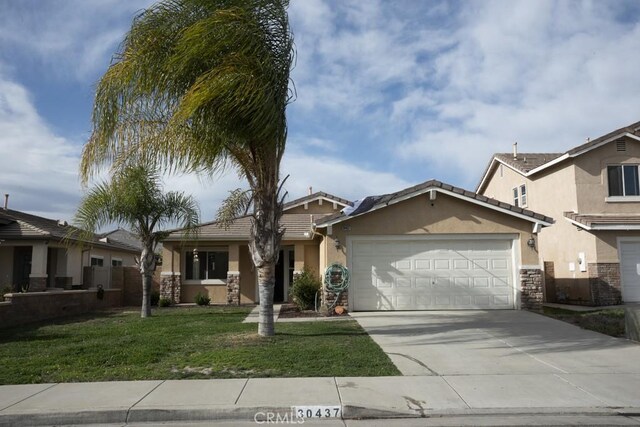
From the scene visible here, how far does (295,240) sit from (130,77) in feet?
41.0

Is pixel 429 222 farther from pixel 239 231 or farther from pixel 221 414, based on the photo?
pixel 221 414

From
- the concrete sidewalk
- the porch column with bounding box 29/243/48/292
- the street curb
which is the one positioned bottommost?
the street curb

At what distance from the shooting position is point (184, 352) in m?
10.5

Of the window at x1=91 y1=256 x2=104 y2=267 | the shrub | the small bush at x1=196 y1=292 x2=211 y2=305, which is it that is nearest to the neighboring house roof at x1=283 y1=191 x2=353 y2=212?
the small bush at x1=196 y1=292 x2=211 y2=305

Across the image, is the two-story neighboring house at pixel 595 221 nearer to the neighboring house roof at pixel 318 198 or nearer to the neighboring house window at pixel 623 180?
the neighboring house window at pixel 623 180

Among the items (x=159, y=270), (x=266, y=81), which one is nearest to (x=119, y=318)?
(x=159, y=270)

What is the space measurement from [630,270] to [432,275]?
814 centimetres

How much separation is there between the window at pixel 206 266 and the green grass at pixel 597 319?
487 inches

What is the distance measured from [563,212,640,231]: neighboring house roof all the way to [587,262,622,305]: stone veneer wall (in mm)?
1338

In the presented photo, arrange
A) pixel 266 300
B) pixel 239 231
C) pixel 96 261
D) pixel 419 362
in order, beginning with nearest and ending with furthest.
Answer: pixel 419 362
pixel 266 300
pixel 239 231
pixel 96 261

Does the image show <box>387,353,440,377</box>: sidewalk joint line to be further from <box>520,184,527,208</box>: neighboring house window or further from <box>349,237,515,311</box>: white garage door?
<box>520,184,527,208</box>: neighboring house window

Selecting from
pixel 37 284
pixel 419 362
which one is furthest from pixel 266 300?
pixel 37 284

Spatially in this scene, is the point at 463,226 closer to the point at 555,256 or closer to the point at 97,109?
the point at 555,256

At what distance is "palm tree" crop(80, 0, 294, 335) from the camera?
10375mm
